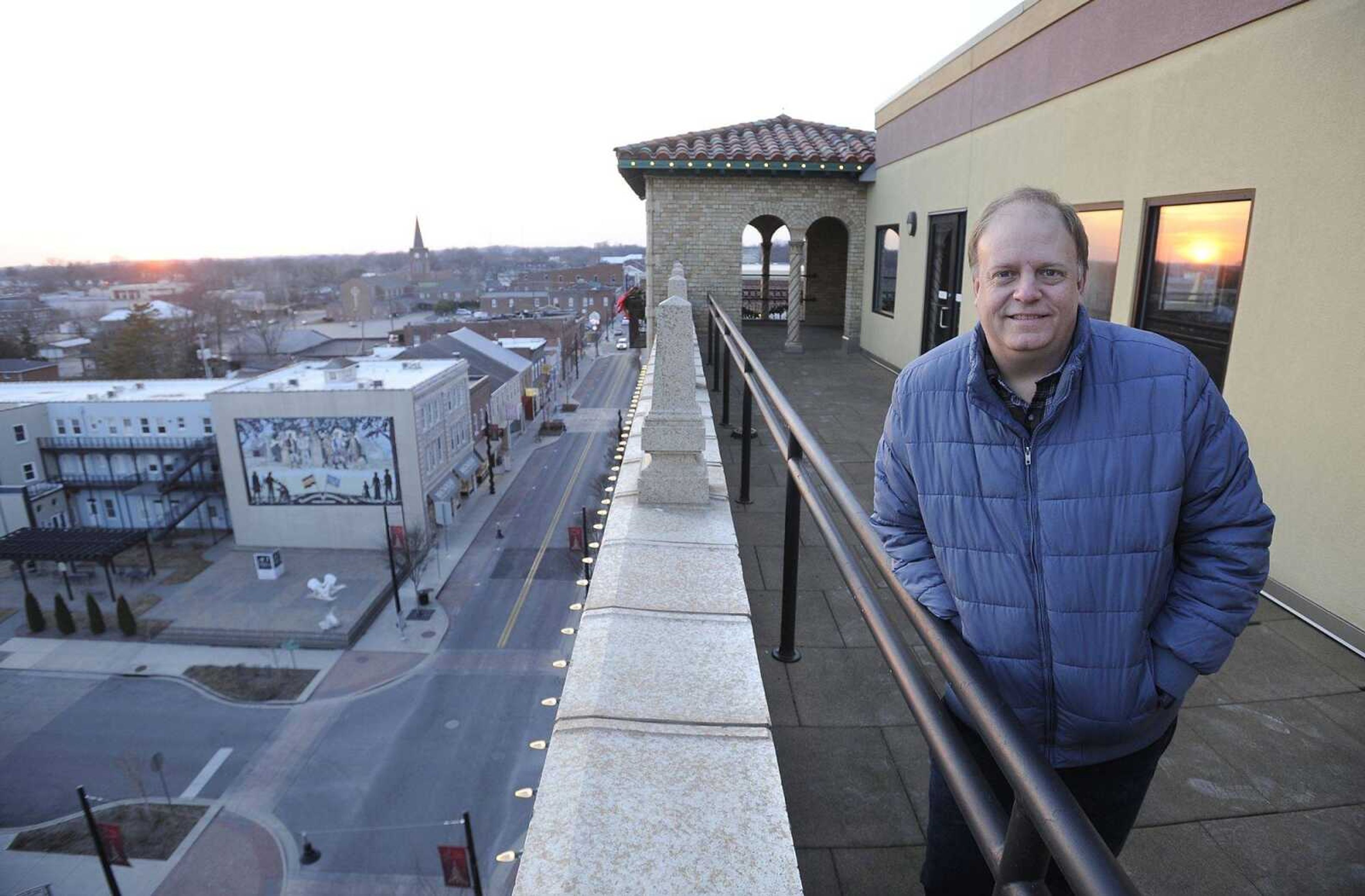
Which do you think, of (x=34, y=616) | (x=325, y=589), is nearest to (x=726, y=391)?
(x=325, y=589)

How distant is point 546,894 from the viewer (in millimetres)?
1736

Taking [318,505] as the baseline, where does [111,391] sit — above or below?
above

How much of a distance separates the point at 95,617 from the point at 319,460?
9028 millimetres

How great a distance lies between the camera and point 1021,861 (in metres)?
1.04

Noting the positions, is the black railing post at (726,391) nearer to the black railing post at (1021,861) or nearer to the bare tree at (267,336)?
the black railing post at (1021,861)

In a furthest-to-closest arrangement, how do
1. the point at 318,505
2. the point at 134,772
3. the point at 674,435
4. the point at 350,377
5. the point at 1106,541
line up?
the point at 350,377 < the point at 318,505 < the point at 134,772 < the point at 674,435 < the point at 1106,541

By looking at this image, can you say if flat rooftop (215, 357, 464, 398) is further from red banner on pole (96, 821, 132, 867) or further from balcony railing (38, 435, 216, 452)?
red banner on pole (96, 821, 132, 867)

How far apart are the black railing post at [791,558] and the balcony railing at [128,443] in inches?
1521

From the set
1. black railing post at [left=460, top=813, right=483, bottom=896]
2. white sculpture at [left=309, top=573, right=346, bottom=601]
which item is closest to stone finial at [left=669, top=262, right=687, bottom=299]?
black railing post at [left=460, top=813, right=483, bottom=896]

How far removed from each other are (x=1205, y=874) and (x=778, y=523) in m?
2.78

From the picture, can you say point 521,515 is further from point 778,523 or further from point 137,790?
point 778,523

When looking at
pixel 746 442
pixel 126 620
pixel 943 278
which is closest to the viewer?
pixel 746 442

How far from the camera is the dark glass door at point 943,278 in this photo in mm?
9266

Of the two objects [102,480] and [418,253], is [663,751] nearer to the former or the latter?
[102,480]
